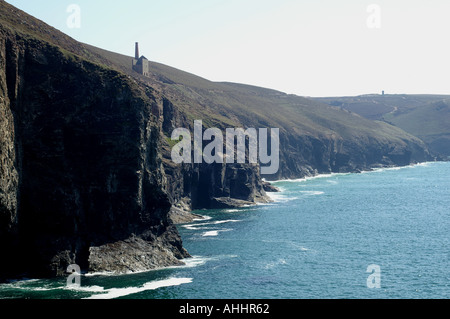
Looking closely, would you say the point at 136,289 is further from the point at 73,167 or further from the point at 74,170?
the point at 73,167

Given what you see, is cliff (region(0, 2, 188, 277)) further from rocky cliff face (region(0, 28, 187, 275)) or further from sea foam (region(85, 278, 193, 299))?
sea foam (region(85, 278, 193, 299))

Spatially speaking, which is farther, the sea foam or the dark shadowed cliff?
the dark shadowed cliff

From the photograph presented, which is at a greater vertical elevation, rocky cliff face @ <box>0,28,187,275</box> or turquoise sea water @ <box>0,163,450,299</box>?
rocky cliff face @ <box>0,28,187,275</box>

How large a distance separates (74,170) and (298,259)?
126 ft

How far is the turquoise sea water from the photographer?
69.4m

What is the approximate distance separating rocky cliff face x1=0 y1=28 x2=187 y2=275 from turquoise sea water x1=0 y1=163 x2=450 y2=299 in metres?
5.38

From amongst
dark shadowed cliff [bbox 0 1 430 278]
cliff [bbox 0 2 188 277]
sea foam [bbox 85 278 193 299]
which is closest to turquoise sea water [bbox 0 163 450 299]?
sea foam [bbox 85 278 193 299]

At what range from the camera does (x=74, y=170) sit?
268 ft

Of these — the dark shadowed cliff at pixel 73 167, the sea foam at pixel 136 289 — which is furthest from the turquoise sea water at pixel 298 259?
the dark shadowed cliff at pixel 73 167

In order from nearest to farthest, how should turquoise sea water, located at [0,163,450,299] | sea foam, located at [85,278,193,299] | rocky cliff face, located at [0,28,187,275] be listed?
1. sea foam, located at [85,278,193,299]
2. turquoise sea water, located at [0,163,450,299]
3. rocky cliff face, located at [0,28,187,275]

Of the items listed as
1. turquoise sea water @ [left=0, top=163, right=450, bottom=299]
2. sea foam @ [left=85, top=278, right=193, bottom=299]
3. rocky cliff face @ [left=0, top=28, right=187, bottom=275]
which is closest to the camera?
sea foam @ [left=85, top=278, right=193, bottom=299]

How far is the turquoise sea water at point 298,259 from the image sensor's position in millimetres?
69438

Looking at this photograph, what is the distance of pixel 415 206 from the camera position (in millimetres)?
156625

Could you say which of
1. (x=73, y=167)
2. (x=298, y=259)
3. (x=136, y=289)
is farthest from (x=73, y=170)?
(x=298, y=259)
